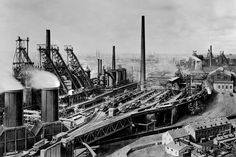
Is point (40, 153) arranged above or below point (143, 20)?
below

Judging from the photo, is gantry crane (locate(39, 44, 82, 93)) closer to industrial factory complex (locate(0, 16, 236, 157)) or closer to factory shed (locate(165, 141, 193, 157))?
industrial factory complex (locate(0, 16, 236, 157))

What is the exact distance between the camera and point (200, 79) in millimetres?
40188

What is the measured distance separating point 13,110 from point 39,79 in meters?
8.29

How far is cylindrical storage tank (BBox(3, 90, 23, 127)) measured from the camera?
17781 mm

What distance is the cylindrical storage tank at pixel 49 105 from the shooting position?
2012cm

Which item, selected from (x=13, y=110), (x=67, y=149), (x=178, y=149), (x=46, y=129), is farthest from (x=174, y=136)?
(x=13, y=110)

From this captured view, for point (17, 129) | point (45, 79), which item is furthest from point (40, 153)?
point (45, 79)

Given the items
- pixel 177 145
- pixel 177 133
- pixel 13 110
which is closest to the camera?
pixel 13 110

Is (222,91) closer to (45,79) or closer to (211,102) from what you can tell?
(211,102)

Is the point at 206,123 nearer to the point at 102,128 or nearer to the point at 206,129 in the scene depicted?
the point at 206,129

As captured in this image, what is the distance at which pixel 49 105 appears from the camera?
66.3 ft

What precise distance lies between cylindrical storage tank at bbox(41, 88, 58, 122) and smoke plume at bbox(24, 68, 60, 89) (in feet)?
4.13

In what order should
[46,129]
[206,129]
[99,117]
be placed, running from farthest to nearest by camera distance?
[99,117] < [206,129] < [46,129]

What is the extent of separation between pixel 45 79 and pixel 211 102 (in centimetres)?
2101
